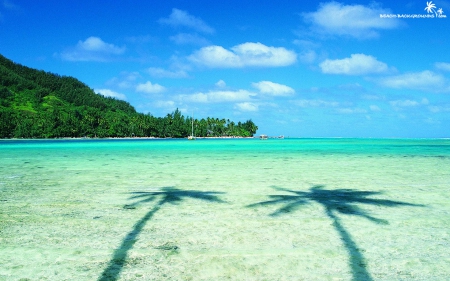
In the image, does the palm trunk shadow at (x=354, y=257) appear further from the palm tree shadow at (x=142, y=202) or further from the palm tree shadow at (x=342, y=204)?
the palm tree shadow at (x=142, y=202)

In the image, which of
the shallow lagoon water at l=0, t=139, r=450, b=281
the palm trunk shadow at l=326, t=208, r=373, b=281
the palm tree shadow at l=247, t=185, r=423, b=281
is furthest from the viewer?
the palm tree shadow at l=247, t=185, r=423, b=281

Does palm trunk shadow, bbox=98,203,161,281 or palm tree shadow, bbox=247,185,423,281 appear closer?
palm trunk shadow, bbox=98,203,161,281

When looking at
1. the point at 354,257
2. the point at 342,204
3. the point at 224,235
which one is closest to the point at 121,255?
the point at 224,235

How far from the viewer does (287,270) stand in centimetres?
450

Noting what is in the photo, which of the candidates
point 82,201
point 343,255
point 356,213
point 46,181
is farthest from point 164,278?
point 46,181

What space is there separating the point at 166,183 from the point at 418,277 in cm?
1042

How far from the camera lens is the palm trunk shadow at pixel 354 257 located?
14.2 ft

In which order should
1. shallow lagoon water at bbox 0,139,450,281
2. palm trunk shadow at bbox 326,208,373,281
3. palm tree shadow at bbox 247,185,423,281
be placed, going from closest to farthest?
palm trunk shadow at bbox 326,208,373,281 → shallow lagoon water at bbox 0,139,450,281 → palm tree shadow at bbox 247,185,423,281

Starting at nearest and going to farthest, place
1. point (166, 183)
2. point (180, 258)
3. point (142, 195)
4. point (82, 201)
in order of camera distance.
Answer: point (180, 258) → point (82, 201) → point (142, 195) → point (166, 183)

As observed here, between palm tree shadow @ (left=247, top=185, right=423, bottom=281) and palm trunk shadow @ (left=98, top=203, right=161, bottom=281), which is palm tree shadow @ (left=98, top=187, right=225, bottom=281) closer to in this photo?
palm trunk shadow @ (left=98, top=203, right=161, bottom=281)

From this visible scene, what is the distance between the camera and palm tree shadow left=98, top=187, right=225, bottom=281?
4542 millimetres

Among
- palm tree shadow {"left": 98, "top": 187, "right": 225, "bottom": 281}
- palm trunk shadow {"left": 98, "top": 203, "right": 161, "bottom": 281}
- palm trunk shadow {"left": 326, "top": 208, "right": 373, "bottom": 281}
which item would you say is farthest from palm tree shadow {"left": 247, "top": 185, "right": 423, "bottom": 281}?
palm trunk shadow {"left": 98, "top": 203, "right": 161, "bottom": 281}

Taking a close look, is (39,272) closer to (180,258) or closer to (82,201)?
(180,258)

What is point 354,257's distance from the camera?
195 inches
